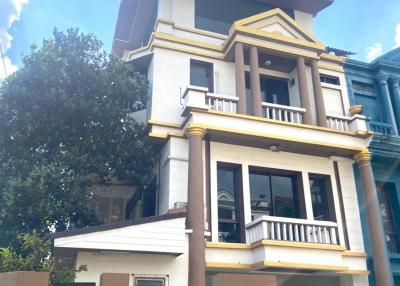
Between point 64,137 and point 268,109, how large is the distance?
278 inches

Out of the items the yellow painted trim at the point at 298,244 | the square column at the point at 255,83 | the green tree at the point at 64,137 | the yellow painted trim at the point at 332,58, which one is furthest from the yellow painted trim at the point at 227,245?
the yellow painted trim at the point at 332,58

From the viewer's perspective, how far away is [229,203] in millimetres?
13320

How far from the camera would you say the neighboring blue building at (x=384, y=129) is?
14820 mm

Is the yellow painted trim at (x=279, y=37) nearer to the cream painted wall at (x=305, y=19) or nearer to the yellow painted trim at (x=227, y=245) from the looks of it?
the cream painted wall at (x=305, y=19)

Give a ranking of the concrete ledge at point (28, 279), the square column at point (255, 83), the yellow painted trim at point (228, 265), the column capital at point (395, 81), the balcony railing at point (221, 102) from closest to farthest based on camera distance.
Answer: the concrete ledge at point (28, 279), the yellow painted trim at point (228, 265), the balcony railing at point (221, 102), the square column at point (255, 83), the column capital at point (395, 81)

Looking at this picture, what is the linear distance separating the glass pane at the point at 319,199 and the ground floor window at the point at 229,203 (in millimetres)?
2930

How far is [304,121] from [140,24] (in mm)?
9545

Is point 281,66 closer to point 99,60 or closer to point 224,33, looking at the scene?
point 224,33

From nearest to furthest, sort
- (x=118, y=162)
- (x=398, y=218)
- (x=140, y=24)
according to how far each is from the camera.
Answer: (x=118, y=162) < (x=398, y=218) < (x=140, y=24)

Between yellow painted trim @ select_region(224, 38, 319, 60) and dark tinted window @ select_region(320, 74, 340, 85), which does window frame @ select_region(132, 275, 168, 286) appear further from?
dark tinted window @ select_region(320, 74, 340, 85)

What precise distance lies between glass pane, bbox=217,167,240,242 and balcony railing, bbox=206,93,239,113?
6.71ft

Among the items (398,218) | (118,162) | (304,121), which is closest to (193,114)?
(118,162)

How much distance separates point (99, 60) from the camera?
14.6m

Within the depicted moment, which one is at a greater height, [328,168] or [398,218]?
[328,168]
